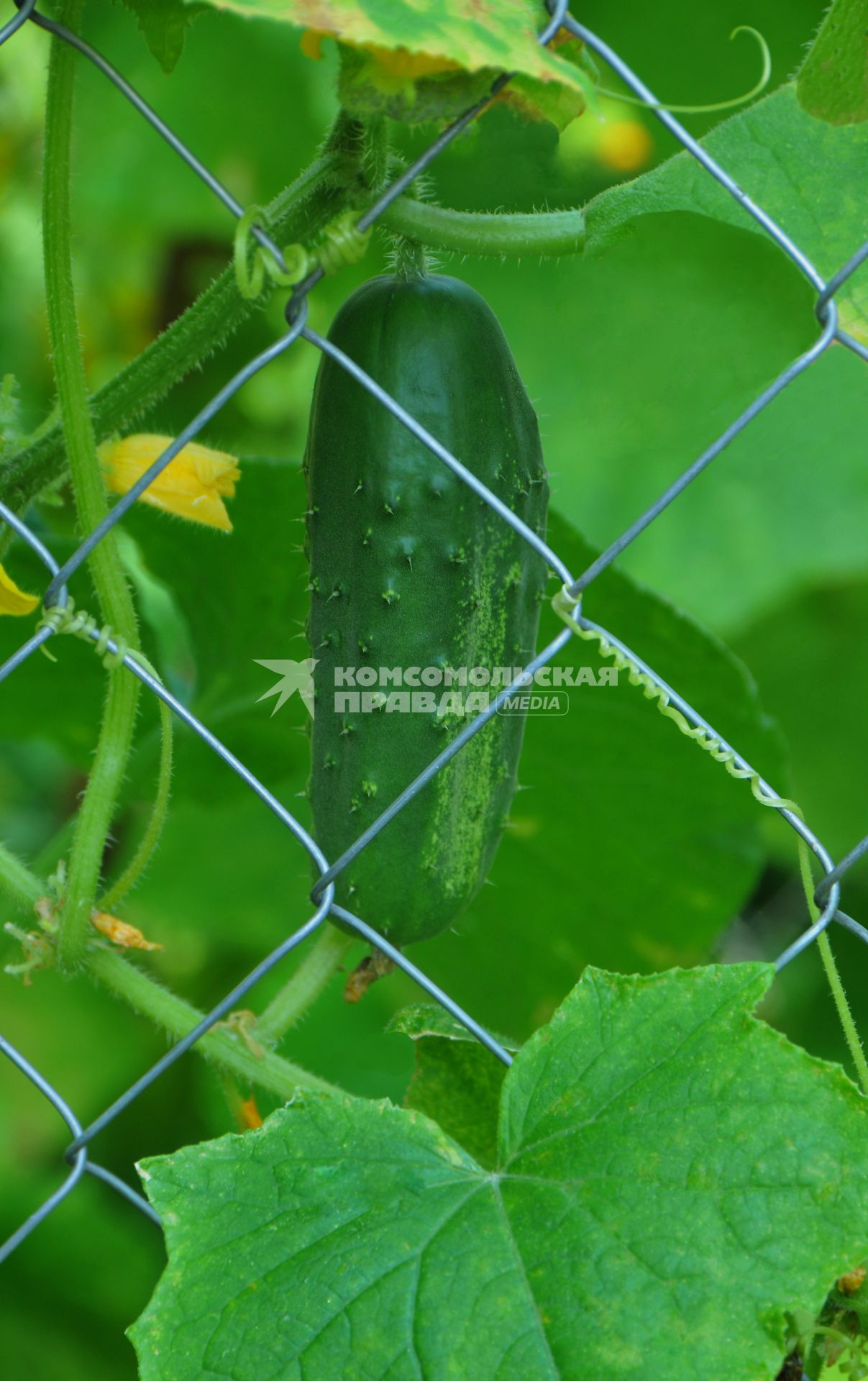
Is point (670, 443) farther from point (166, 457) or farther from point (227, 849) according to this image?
point (227, 849)

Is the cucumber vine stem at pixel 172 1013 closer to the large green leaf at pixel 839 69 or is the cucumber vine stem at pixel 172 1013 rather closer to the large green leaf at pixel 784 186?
the large green leaf at pixel 784 186

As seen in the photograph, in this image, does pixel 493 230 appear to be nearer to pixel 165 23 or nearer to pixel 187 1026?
pixel 165 23

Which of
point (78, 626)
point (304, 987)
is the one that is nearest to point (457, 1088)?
point (304, 987)

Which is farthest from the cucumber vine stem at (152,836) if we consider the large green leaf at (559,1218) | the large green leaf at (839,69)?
the large green leaf at (839,69)

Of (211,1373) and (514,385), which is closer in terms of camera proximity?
(211,1373)

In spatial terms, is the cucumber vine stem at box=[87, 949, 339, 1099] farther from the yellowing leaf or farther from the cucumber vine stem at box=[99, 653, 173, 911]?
the yellowing leaf

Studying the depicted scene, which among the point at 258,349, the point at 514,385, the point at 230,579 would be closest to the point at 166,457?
the point at 514,385

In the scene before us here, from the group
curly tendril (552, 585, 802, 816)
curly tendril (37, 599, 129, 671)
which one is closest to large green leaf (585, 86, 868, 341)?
curly tendril (552, 585, 802, 816)
